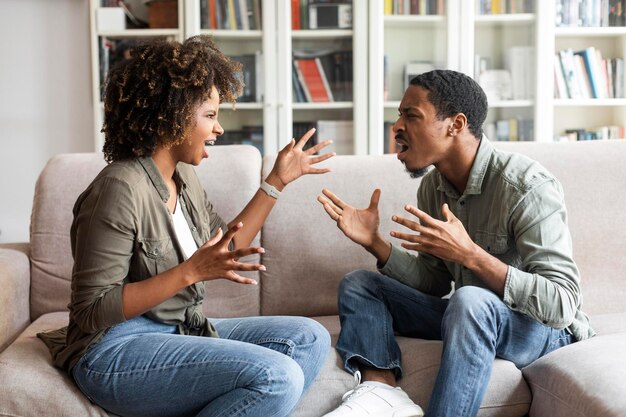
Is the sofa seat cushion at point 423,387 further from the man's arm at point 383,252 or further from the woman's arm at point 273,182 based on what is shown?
the woman's arm at point 273,182

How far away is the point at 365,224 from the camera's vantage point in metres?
2.04

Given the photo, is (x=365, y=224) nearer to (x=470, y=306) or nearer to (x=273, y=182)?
(x=273, y=182)

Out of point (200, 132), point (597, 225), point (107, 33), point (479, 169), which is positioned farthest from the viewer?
point (107, 33)

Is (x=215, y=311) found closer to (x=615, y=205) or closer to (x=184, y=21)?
(x=615, y=205)

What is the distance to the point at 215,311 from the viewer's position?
7.46 feet

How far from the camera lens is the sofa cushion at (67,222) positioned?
2.25 metres

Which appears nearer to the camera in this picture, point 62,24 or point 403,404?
point 403,404

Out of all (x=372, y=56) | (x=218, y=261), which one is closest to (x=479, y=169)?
(x=218, y=261)

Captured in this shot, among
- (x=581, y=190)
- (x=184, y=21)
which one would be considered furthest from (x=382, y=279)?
(x=184, y=21)

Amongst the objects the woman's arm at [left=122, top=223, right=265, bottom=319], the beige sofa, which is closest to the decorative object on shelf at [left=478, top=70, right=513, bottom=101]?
the beige sofa

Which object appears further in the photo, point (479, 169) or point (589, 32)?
point (589, 32)

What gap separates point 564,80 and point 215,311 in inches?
95.2

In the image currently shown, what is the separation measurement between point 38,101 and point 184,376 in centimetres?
285

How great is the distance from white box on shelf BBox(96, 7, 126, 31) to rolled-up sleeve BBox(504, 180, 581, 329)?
251cm
